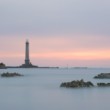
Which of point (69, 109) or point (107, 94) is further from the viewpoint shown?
point (107, 94)

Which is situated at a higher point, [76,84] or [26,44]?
[26,44]

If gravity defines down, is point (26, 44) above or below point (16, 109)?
above

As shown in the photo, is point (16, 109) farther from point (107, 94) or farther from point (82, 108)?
point (107, 94)

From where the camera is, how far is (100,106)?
30.5 meters

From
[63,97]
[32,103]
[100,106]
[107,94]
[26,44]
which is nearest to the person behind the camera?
[100,106]

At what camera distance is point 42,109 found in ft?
93.8

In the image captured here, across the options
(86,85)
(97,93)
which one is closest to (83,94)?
(97,93)

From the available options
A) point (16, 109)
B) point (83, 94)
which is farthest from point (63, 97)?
point (16, 109)

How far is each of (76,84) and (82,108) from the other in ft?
66.8

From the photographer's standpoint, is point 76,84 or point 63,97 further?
point 76,84

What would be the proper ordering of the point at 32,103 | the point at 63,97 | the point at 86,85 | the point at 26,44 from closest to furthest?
1. the point at 32,103
2. the point at 63,97
3. the point at 86,85
4. the point at 26,44

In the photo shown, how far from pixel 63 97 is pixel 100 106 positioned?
7.66 metres

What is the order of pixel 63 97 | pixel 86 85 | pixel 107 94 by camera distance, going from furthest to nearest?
pixel 86 85 → pixel 107 94 → pixel 63 97

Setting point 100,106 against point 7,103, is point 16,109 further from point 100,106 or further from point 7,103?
point 100,106
